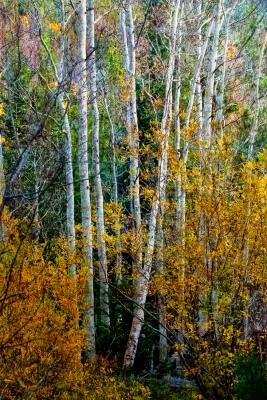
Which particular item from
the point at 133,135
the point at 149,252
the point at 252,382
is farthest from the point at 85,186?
the point at 252,382

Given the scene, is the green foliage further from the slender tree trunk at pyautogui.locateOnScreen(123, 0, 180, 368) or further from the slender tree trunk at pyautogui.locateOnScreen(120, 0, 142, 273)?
the slender tree trunk at pyautogui.locateOnScreen(120, 0, 142, 273)

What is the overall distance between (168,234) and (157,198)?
0.96 metres

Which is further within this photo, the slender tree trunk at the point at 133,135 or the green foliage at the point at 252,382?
the slender tree trunk at the point at 133,135

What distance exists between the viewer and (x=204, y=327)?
821 centimetres

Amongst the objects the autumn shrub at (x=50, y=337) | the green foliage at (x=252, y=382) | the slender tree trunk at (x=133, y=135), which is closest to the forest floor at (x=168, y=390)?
the autumn shrub at (x=50, y=337)

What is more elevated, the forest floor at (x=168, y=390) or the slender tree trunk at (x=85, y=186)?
the slender tree trunk at (x=85, y=186)

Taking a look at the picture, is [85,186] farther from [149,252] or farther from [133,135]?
[149,252]

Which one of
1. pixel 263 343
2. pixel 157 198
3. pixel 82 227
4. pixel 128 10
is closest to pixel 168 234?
pixel 157 198

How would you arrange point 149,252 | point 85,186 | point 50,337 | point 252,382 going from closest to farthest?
point 252,382 < point 50,337 < point 149,252 < point 85,186

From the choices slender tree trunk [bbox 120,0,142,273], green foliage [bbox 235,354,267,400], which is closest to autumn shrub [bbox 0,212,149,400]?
slender tree trunk [bbox 120,0,142,273]

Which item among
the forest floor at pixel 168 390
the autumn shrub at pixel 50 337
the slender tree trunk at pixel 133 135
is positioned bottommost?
the forest floor at pixel 168 390

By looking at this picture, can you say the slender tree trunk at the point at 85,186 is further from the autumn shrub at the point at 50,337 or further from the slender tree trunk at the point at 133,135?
the slender tree trunk at the point at 133,135

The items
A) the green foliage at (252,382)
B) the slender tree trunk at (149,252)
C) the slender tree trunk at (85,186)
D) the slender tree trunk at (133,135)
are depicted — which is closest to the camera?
the green foliage at (252,382)

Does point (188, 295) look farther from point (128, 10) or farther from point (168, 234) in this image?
point (128, 10)
